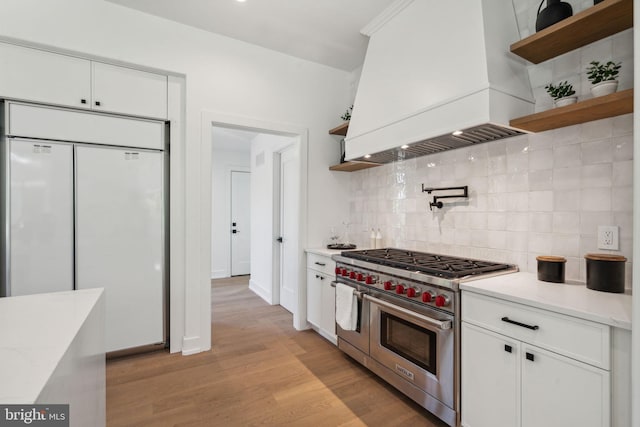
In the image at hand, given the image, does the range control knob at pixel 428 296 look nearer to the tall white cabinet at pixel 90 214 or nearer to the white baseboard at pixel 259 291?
the tall white cabinet at pixel 90 214

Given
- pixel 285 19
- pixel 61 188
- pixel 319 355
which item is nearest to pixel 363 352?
→ pixel 319 355

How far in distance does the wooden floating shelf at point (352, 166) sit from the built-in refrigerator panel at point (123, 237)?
1.81 m

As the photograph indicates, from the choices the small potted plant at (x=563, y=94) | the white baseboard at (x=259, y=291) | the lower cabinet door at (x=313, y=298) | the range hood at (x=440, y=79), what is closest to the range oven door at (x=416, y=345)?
the lower cabinet door at (x=313, y=298)

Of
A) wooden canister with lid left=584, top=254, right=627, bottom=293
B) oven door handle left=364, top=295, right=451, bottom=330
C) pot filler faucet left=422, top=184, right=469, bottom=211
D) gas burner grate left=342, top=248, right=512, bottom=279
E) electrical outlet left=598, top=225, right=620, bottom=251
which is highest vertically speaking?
pot filler faucet left=422, top=184, right=469, bottom=211

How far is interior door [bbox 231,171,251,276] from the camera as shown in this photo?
6.46m

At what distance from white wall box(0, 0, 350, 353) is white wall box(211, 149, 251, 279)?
11.1 ft

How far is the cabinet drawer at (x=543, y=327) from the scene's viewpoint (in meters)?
1.21

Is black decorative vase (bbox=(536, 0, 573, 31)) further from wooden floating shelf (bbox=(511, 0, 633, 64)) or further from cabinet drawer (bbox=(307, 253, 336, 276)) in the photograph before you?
cabinet drawer (bbox=(307, 253, 336, 276))

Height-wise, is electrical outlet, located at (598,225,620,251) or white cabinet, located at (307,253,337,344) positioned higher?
electrical outlet, located at (598,225,620,251)

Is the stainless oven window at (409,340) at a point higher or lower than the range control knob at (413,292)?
lower

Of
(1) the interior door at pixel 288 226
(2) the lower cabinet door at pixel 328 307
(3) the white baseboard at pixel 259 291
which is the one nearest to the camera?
(2) the lower cabinet door at pixel 328 307

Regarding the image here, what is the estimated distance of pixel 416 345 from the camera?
2.00 m

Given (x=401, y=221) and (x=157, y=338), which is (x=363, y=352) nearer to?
(x=401, y=221)

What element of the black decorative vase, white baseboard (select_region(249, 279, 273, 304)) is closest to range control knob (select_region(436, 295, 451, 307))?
the black decorative vase
